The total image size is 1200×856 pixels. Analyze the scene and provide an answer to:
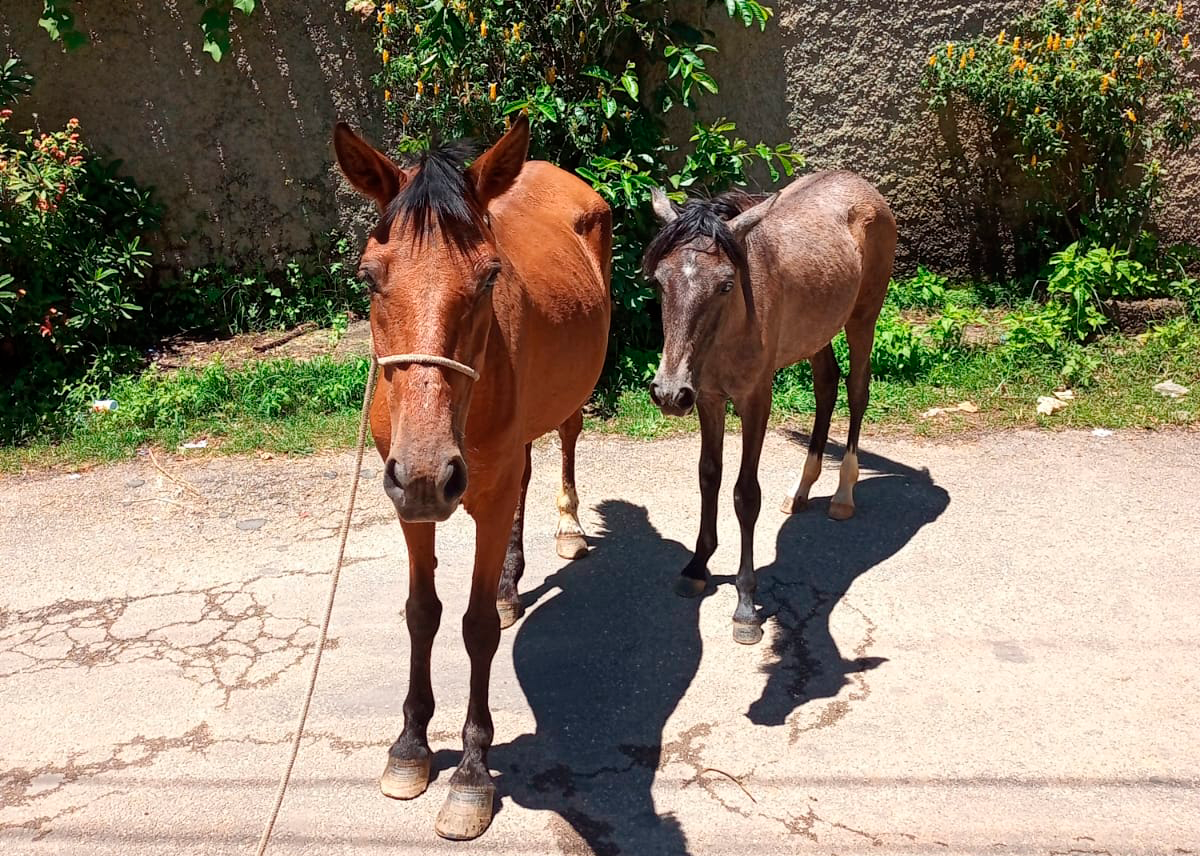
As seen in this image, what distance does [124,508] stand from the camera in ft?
17.0

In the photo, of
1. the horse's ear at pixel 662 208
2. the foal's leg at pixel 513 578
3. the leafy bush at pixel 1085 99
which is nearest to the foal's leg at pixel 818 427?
the horse's ear at pixel 662 208

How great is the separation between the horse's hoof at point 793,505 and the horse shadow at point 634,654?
0.21ft

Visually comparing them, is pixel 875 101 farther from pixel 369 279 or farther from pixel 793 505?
pixel 369 279

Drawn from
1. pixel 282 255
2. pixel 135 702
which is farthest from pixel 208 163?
pixel 135 702

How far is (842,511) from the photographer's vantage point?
4996mm

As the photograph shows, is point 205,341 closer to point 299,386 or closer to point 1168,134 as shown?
point 299,386

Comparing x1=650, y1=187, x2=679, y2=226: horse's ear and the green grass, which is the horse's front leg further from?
the green grass

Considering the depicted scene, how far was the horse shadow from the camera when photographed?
3.15 meters

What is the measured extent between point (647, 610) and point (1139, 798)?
78.4 inches

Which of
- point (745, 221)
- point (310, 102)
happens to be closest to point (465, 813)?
point (745, 221)

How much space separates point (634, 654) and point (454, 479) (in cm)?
190

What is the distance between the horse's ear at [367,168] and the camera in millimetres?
2525

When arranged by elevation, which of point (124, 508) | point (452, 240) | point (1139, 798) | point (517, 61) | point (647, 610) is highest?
point (517, 61)

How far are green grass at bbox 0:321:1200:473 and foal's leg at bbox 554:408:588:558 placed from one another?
1457 mm
